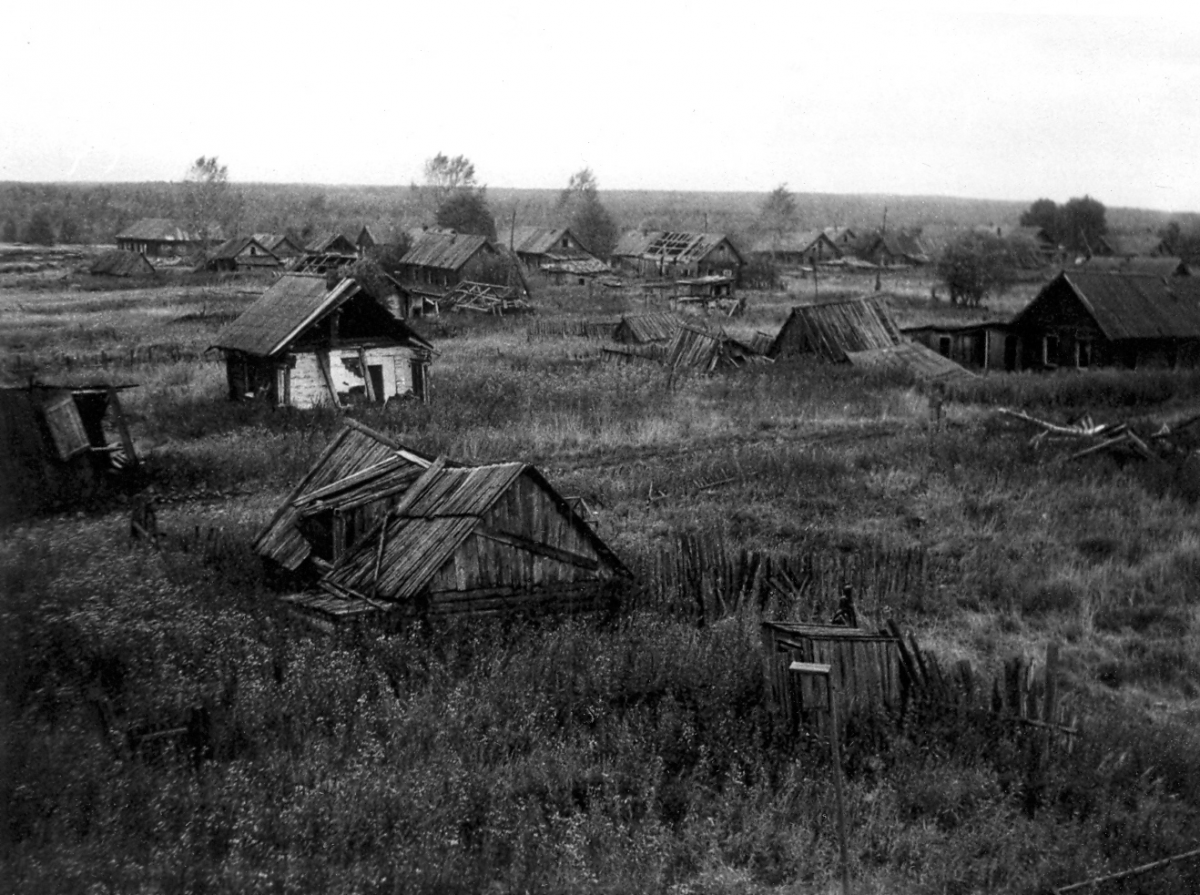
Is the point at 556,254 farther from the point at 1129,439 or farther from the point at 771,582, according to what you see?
the point at 771,582

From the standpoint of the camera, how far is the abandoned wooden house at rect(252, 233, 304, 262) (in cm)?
6719

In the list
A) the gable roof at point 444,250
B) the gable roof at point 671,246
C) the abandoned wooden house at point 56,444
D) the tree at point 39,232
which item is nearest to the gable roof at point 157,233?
the tree at point 39,232

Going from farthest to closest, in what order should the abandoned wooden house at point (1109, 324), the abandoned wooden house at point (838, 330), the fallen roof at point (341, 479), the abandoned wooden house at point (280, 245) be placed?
the abandoned wooden house at point (280, 245) < the abandoned wooden house at point (838, 330) < the abandoned wooden house at point (1109, 324) < the fallen roof at point (341, 479)

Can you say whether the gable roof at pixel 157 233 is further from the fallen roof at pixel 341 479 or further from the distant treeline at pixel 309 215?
the fallen roof at pixel 341 479

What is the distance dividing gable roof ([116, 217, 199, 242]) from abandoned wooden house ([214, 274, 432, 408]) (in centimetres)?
5476

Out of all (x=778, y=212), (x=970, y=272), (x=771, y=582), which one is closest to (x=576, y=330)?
(x=970, y=272)

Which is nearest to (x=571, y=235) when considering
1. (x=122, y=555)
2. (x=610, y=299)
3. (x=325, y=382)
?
(x=610, y=299)

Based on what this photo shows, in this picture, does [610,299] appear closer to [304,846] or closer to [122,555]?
[122,555]

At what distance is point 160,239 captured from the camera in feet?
248

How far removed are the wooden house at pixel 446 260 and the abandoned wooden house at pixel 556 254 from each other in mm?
7508

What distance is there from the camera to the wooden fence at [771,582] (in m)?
12.4

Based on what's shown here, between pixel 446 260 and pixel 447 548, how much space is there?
47.3 meters

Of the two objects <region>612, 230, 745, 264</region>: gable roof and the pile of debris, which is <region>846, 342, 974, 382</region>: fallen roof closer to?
the pile of debris

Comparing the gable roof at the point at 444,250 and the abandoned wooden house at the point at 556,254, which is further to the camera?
the abandoned wooden house at the point at 556,254
